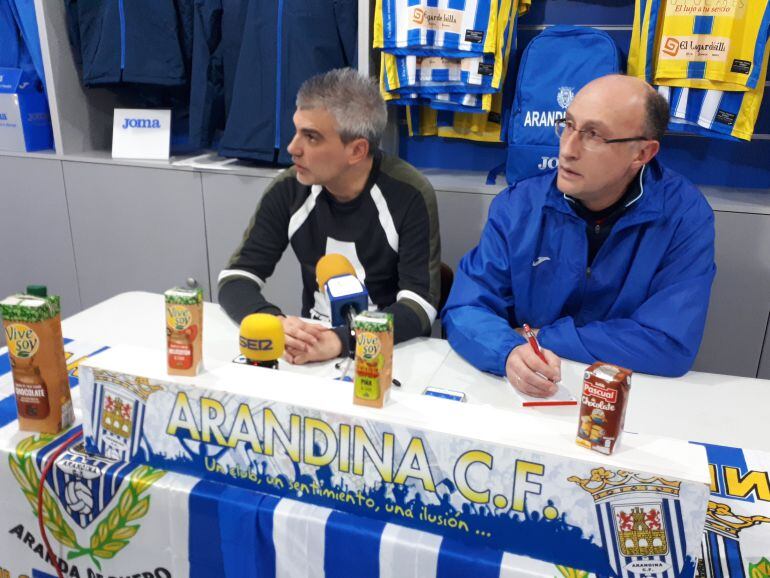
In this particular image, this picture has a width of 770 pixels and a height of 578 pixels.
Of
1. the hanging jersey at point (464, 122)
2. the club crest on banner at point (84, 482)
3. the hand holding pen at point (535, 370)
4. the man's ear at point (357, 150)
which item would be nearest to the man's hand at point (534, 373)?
the hand holding pen at point (535, 370)

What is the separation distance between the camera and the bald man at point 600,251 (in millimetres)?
1340

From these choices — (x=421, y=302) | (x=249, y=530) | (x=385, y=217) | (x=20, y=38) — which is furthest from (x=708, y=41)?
(x=20, y=38)

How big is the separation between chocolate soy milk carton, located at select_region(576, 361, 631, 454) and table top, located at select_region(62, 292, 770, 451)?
0.26 m

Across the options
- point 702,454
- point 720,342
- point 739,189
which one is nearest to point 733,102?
point 739,189

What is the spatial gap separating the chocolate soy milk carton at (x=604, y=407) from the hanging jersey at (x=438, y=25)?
1.79m

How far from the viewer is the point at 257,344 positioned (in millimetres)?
957

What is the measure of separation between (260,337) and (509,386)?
0.50 meters

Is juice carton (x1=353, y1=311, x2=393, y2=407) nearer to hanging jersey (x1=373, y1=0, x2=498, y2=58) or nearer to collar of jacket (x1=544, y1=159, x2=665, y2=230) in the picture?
collar of jacket (x1=544, y1=159, x2=665, y2=230)

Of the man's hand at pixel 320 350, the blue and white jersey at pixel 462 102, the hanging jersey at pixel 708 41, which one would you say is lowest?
the man's hand at pixel 320 350

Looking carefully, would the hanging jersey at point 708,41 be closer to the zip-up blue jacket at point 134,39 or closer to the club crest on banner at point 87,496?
the zip-up blue jacket at point 134,39

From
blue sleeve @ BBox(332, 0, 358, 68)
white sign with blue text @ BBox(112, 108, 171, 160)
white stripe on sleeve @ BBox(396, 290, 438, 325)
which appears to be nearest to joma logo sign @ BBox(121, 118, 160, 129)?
white sign with blue text @ BBox(112, 108, 171, 160)

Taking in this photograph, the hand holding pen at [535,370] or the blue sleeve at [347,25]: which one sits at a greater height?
the blue sleeve at [347,25]

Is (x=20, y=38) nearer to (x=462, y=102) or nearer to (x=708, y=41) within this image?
(x=462, y=102)

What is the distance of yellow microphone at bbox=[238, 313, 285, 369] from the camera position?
0.95 meters
